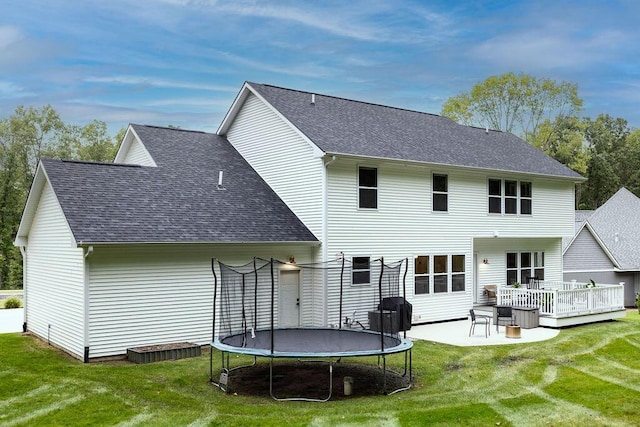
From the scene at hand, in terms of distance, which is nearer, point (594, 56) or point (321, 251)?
point (321, 251)

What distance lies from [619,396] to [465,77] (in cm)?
4717

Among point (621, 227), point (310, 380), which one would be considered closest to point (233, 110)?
point (310, 380)

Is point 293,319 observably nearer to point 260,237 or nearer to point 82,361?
point 260,237

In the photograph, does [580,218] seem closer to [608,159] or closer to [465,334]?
[465,334]

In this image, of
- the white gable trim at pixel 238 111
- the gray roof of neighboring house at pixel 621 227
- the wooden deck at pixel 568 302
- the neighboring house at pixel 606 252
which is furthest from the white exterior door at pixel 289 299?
the gray roof of neighboring house at pixel 621 227

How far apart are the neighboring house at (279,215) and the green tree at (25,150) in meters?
28.6

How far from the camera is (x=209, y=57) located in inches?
1693

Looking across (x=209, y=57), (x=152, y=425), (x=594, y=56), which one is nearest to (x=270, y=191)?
(x=152, y=425)

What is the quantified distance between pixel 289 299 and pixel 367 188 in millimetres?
4177

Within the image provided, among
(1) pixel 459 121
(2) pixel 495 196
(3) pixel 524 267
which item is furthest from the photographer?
(1) pixel 459 121

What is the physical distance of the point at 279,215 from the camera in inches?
723

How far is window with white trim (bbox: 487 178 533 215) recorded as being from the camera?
2267 cm

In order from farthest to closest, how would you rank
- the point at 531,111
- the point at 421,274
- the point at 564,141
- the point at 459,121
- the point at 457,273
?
1. the point at 564,141
2. the point at 459,121
3. the point at 531,111
4. the point at 457,273
5. the point at 421,274

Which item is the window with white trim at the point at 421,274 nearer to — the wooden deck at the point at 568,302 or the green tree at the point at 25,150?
the wooden deck at the point at 568,302
